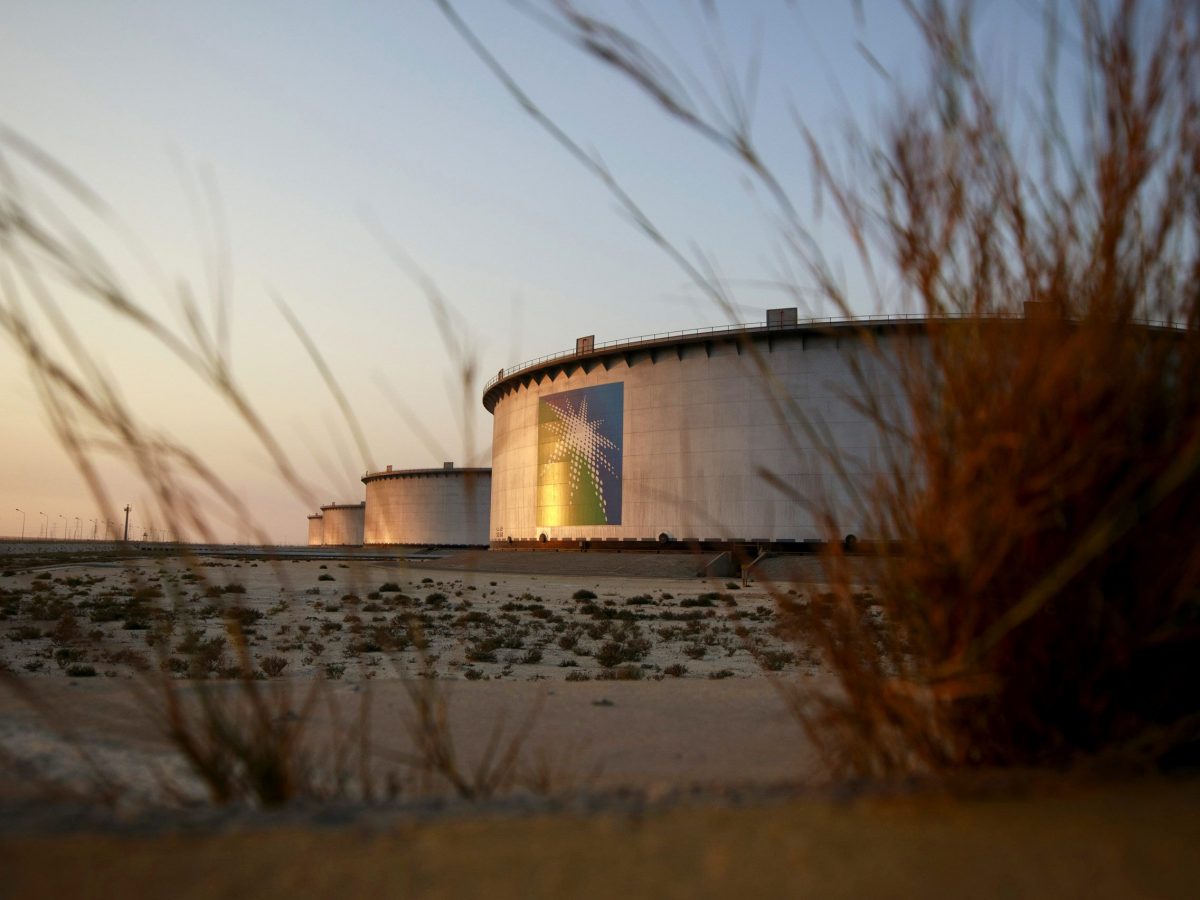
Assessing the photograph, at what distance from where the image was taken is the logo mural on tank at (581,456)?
3588cm

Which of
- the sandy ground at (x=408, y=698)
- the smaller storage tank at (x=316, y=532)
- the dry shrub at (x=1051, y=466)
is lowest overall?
the sandy ground at (x=408, y=698)

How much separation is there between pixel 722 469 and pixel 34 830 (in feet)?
107

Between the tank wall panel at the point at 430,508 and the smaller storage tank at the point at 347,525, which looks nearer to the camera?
the tank wall panel at the point at 430,508

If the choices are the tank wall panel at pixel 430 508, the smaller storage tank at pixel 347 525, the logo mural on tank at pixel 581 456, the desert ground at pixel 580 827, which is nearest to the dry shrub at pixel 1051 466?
the desert ground at pixel 580 827

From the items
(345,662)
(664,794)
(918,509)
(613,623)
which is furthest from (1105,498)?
(613,623)

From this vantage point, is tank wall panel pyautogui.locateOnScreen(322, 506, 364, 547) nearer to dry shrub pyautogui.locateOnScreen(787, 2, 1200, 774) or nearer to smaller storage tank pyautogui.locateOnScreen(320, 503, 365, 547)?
smaller storage tank pyautogui.locateOnScreen(320, 503, 365, 547)

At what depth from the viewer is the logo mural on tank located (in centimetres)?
3588

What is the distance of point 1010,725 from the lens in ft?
5.91

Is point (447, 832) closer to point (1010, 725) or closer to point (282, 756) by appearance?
point (282, 756)

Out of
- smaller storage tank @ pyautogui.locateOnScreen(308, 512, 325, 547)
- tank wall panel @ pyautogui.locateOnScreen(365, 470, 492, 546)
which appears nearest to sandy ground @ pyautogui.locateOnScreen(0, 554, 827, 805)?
tank wall panel @ pyautogui.locateOnScreen(365, 470, 492, 546)

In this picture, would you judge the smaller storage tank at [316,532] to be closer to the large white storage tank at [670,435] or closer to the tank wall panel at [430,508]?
the tank wall panel at [430,508]

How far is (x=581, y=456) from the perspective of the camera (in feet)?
122

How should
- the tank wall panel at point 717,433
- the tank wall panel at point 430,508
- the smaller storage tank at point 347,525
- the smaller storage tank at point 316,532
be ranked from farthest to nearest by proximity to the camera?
the smaller storage tank at point 316,532, the smaller storage tank at point 347,525, the tank wall panel at point 430,508, the tank wall panel at point 717,433

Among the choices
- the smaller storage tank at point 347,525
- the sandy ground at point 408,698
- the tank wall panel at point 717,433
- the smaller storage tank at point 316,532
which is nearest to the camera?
the sandy ground at point 408,698
